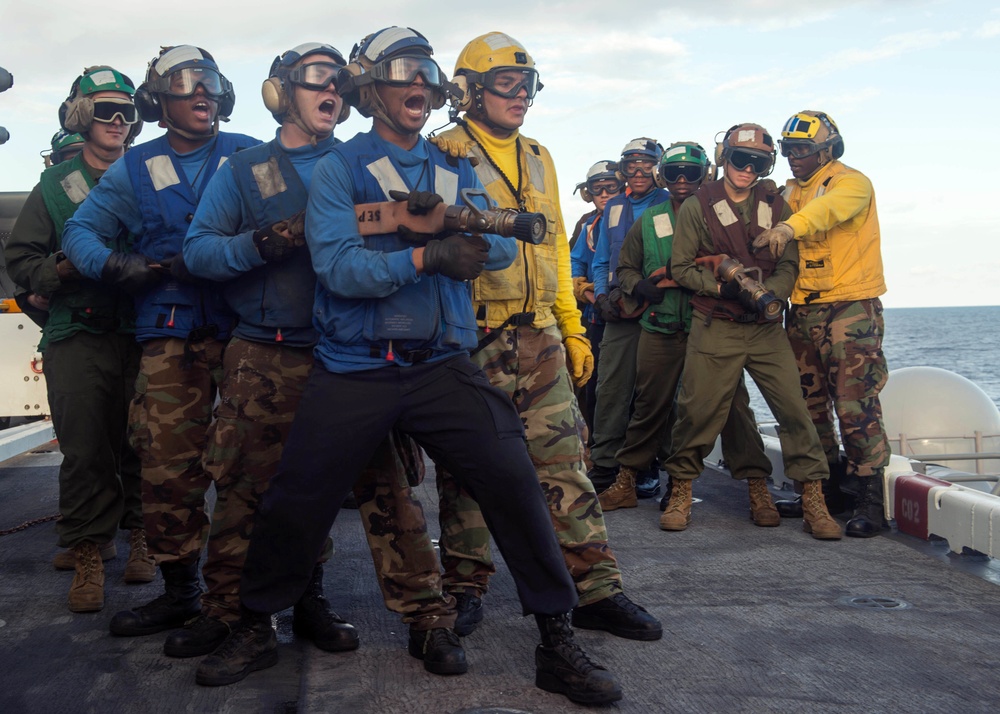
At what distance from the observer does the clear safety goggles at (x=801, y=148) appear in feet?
21.8

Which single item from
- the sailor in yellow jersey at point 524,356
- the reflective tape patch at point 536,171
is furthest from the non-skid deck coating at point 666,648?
the reflective tape patch at point 536,171

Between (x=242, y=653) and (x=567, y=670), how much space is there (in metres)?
1.19

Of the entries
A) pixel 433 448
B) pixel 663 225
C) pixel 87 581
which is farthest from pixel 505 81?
pixel 663 225

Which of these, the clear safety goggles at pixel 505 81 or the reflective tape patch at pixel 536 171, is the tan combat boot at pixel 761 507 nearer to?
the reflective tape patch at pixel 536 171

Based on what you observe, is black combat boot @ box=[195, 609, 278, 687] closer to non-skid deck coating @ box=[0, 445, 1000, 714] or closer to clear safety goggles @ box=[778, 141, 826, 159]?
non-skid deck coating @ box=[0, 445, 1000, 714]

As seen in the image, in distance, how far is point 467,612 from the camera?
4.31 meters

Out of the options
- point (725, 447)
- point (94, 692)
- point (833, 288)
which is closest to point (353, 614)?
point (94, 692)

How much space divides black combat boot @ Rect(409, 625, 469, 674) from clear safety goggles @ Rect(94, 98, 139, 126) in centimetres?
304

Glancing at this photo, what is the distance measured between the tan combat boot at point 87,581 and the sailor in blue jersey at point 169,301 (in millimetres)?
450

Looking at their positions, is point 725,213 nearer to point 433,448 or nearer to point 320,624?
point 433,448

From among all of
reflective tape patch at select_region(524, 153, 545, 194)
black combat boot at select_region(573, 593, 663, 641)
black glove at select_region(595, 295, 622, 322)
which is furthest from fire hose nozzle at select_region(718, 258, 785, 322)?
black combat boot at select_region(573, 593, 663, 641)

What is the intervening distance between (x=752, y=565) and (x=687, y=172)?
2.90 meters

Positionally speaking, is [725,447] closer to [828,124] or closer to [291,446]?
[828,124]

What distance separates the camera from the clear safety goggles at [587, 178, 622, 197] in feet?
31.9
